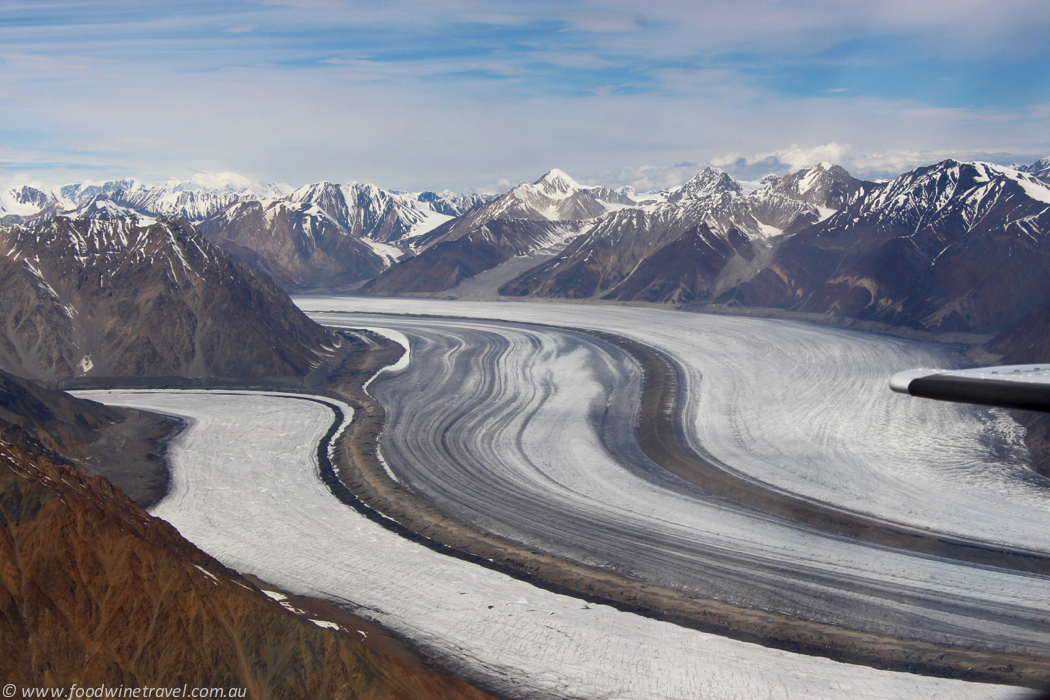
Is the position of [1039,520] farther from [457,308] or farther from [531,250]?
[531,250]

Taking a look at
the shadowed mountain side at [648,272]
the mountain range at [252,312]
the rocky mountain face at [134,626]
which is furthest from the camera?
the shadowed mountain side at [648,272]

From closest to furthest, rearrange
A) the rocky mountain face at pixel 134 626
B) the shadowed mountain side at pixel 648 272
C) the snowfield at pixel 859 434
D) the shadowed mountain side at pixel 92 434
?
the rocky mountain face at pixel 134 626 → the snowfield at pixel 859 434 → the shadowed mountain side at pixel 92 434 → the shadowed mountain side at pixel 648 272

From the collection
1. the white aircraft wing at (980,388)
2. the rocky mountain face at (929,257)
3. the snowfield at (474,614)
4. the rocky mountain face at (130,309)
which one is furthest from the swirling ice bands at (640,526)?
the rocky mountain face at (929,257)

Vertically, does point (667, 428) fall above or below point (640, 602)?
above

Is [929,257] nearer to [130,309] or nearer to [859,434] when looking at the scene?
[859,434]

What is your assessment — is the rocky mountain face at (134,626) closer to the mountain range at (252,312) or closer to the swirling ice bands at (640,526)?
the mountain range at (252,312)

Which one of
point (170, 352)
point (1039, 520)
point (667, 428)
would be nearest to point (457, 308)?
point (170, 352)

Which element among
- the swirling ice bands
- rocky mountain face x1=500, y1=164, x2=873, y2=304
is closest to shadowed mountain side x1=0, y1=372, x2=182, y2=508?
the swirling ice bands
